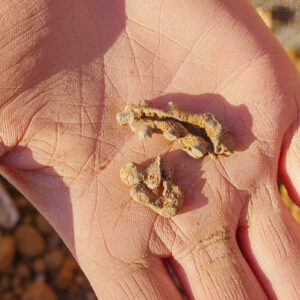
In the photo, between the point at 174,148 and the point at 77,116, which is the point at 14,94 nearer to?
the point at 77,116

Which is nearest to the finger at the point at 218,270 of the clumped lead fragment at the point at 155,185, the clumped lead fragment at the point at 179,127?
the clumped lead fragment at the point at 155,185

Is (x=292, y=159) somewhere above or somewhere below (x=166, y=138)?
below

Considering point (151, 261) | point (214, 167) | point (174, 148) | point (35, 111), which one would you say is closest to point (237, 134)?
point (214, 167)

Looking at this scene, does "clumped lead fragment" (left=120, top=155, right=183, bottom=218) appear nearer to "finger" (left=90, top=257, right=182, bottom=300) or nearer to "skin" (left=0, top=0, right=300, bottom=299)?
"skin" (left=0, top=0, right=300, bottom=299)

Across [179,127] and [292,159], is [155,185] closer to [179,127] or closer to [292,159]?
[179,127]

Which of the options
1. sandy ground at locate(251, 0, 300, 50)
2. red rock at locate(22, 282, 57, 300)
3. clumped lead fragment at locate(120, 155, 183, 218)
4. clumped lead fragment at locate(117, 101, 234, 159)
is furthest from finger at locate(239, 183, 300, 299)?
sandy ground at locate(251, 0, 300, 50)

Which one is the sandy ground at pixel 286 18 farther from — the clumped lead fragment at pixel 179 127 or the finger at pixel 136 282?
the finger at pixel 136 282

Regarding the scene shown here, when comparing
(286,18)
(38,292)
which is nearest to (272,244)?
(38,292)
